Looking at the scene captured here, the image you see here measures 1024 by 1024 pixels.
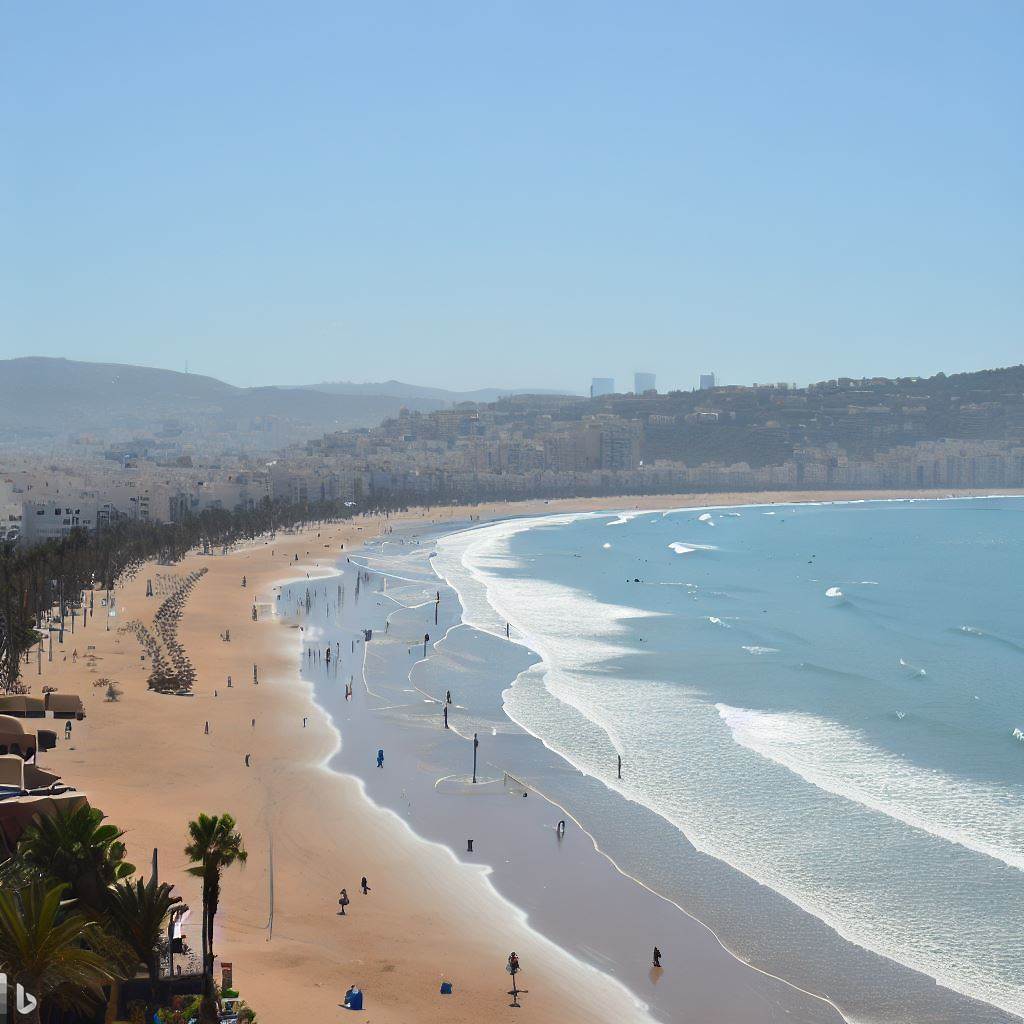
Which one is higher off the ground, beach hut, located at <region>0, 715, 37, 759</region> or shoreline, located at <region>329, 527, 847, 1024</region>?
beach hut, located at <region>0, 715, 37, 759</region>

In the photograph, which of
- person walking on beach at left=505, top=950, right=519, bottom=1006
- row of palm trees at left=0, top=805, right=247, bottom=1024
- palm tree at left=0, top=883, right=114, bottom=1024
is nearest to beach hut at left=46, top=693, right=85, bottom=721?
row of palm trees at left=0, top=805, right=247, bottom=1024

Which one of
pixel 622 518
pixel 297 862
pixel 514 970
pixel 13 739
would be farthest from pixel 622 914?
pixel 622 518

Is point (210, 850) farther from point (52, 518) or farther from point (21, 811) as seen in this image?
point (52, 518)

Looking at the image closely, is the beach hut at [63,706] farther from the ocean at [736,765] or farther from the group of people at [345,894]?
the group of people at [345,894]

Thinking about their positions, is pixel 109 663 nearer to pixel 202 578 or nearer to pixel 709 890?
pixel 709 890

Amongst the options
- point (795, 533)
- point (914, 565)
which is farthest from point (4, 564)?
point (795, 533)

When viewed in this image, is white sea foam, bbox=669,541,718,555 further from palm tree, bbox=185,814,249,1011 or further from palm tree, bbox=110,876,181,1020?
palm tree, bbox=110,876,181,1020

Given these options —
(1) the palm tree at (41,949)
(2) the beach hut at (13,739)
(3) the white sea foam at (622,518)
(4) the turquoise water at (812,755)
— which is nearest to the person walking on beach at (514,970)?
(4) the turquoise water at (812,755)
